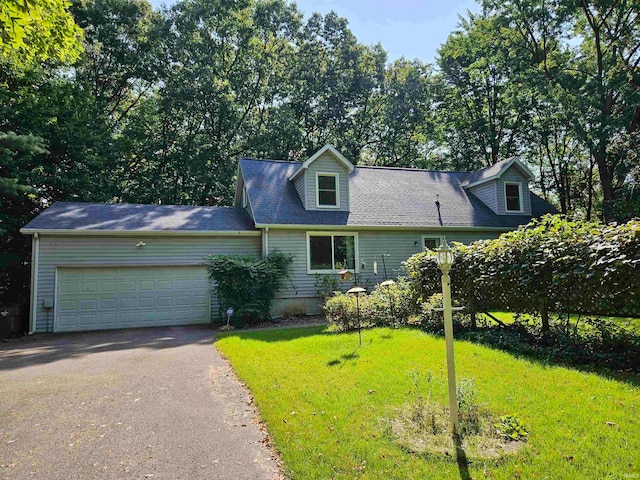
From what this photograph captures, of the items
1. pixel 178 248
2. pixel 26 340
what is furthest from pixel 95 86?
pixel 26 340

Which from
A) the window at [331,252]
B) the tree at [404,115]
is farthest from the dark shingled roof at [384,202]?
the tree at [404,115]

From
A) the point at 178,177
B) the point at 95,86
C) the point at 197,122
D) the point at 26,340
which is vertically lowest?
the point at 26,340

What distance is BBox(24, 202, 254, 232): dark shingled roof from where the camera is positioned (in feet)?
41.2

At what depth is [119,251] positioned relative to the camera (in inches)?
505

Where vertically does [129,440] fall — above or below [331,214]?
below

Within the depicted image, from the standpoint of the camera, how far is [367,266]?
49.3 ft

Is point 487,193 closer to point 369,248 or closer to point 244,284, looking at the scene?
point 369,248

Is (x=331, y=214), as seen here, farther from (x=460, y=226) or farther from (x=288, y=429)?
(x=288, y=429)

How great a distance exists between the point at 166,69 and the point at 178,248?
1585 cm

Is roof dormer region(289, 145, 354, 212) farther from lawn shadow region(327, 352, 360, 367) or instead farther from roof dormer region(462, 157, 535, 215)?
lawn shadow region(327, 352, 360, 367)

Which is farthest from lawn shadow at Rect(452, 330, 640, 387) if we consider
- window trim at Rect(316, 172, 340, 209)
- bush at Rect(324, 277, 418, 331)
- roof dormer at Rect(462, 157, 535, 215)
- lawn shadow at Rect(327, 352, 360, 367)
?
roof dormer at Rect(462, 157, 535, 215)

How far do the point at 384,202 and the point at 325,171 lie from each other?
9.63ft

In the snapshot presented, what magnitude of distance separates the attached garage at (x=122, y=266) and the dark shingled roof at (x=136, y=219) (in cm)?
3

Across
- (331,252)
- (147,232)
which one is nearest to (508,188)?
(331,252)
